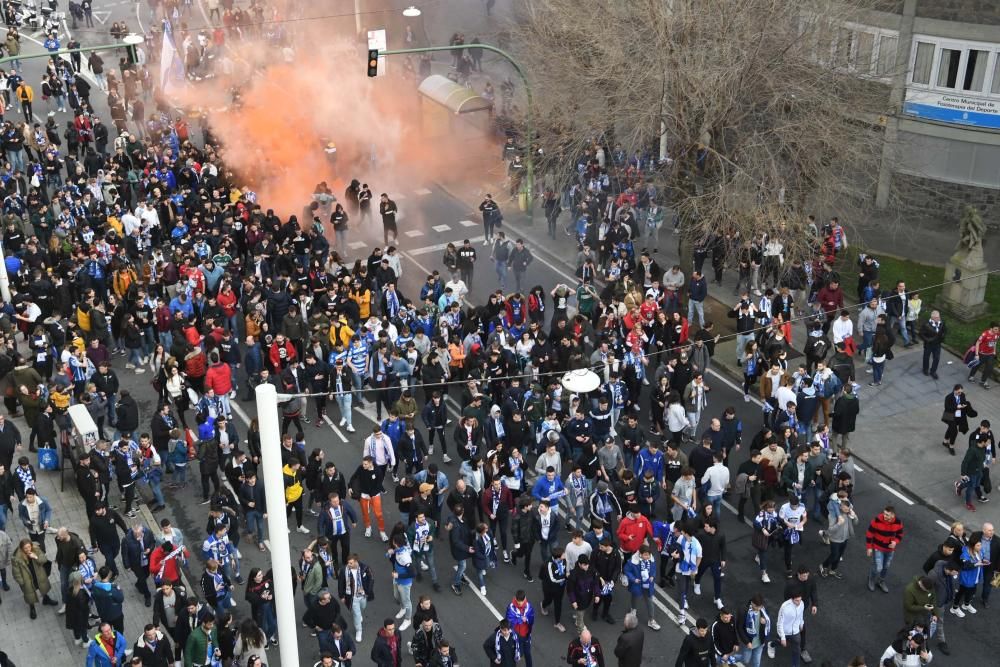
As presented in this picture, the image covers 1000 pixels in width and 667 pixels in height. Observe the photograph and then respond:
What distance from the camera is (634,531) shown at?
17.0 m

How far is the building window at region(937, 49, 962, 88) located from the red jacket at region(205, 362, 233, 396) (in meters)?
18.0

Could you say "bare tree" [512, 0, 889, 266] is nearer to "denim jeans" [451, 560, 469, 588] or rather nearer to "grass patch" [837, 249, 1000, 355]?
"grass patch" [837, 249, 1000, 355]

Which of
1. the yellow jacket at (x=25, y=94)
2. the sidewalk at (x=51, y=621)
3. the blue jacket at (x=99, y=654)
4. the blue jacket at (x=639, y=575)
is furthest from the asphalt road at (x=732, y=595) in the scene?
the yellow jacket at (x=25, y=94)

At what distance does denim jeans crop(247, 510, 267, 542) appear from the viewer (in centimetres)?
1853

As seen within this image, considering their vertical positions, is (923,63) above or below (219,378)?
above

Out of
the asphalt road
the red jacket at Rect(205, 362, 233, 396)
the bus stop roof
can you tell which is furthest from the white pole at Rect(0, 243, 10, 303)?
the bus stop roof

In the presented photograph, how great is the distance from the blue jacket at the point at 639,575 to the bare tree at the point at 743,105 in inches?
354

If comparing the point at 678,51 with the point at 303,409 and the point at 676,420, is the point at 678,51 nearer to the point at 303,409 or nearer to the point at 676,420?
the point at 676,420

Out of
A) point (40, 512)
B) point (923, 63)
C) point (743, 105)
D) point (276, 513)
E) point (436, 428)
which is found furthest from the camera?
point (923, 63)

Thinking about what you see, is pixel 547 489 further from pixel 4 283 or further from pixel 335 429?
pixel 4 283

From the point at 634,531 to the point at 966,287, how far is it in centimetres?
1229

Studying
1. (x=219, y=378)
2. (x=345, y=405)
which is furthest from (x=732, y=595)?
(x=219, y=378)

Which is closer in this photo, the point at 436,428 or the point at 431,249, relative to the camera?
the point at 436,428

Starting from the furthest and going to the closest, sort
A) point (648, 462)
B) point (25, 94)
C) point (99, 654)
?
point (25, 94)
point (648, 462)
point (99, 654)
